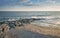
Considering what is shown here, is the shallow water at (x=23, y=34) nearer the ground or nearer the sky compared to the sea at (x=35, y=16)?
nearer the ground

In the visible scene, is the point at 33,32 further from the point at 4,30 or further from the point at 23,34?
the point at 4,30

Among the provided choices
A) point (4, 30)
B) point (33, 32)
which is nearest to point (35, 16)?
point (33, 32)

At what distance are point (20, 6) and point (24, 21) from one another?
0.78 ft

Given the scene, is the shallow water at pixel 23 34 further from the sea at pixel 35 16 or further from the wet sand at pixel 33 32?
the sea at pixel 35 16

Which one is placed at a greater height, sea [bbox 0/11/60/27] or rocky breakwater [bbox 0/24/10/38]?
sea [bbox 0/11/60/27]

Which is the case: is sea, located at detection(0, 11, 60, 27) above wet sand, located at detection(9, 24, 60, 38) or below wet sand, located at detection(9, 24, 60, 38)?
above

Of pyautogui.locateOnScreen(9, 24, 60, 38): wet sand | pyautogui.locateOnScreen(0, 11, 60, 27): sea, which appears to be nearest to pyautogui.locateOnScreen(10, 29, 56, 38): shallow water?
pyautogui.locateOnScreen(9, 24, 60, 38): wet sand

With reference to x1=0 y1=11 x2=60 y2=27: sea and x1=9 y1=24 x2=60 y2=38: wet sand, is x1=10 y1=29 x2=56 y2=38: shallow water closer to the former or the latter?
x1=9 y1=24 x2=60 y2=38: wet sand

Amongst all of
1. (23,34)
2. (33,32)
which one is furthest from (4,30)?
(33,32)

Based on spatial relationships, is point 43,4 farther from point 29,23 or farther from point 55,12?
point 29,23

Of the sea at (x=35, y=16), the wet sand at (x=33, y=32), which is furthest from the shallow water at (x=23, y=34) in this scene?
the sea at (x=35, y=16)

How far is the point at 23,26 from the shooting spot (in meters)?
1.95

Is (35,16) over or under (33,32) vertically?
over

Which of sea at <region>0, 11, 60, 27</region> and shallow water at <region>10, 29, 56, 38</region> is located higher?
sea at <region>0, 11, 60, 27</region>
